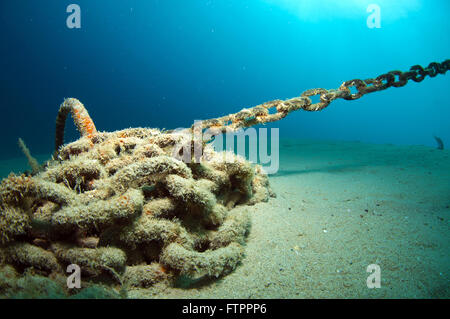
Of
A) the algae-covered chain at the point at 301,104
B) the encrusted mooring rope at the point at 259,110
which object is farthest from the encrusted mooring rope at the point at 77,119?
the algae-covered chain at the point at 301,104

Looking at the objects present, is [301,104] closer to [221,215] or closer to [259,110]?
[259,110]

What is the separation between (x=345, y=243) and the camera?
87.0 inches

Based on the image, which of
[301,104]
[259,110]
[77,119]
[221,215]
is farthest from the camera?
[301,104]

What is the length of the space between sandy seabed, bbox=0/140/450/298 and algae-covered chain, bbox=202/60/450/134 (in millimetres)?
1247

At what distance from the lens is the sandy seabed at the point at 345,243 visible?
5.35ft

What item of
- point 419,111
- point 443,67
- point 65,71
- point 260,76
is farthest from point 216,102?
point 419,111

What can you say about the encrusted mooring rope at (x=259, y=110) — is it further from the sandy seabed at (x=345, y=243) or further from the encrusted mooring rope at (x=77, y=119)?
the sandy seabed at (x=345, y=243)

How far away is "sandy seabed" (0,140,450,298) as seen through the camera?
64.2 inches

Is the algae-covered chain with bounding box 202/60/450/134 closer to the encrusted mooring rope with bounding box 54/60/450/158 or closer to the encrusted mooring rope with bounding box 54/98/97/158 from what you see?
the encrusted mooring rope with bounding box 54/60/450/158

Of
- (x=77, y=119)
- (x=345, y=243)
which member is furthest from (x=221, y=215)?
(x=77, y=119)

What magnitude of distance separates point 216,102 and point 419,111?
89816 millimetres

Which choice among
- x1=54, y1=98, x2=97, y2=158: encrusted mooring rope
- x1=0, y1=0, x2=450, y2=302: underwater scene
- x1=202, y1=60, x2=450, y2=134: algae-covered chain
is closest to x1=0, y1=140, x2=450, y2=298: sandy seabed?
x1=0, y1=0, x2=450, y2=302: underwater scene

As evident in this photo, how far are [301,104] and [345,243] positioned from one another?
2.33m
